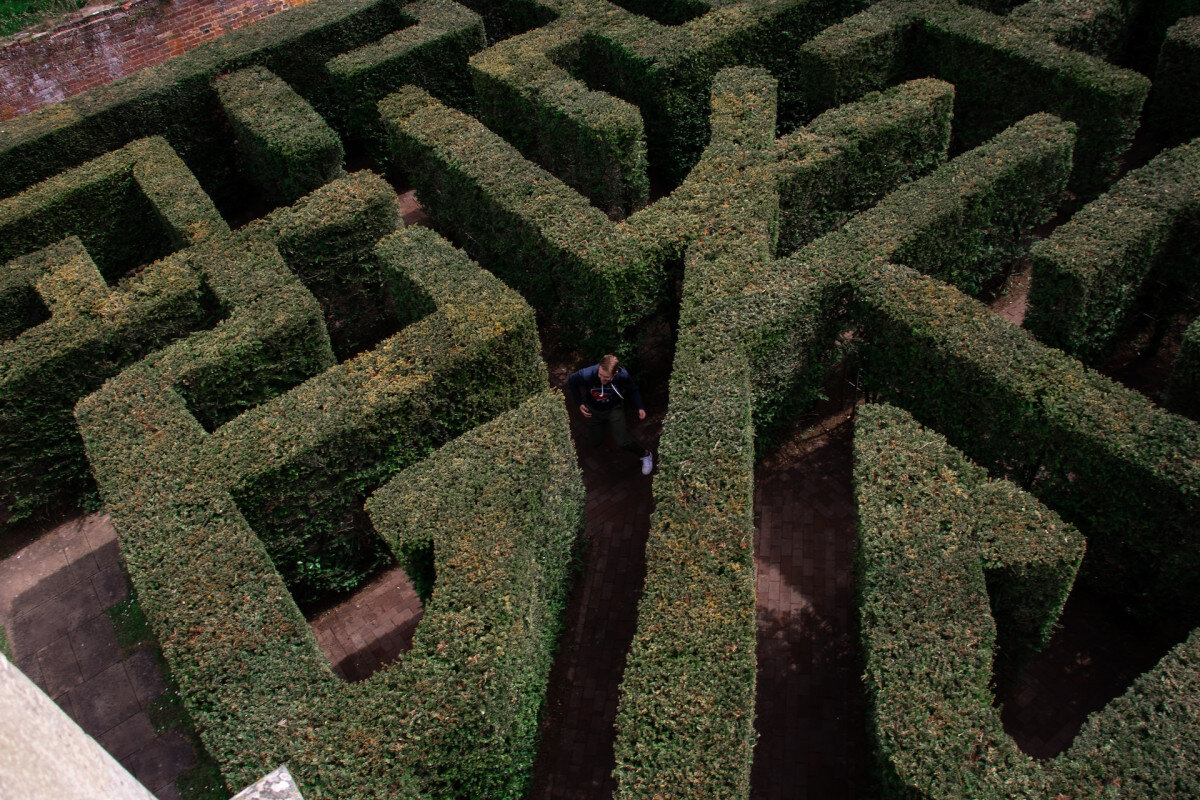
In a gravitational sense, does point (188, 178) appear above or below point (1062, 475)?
above

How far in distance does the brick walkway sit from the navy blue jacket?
20.8ft

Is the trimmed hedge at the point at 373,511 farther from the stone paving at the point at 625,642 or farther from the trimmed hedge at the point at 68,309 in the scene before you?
the trimmed hedge at the point at 68,309

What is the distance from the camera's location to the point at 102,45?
17.2 meters

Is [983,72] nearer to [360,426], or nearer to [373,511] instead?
[360,426]

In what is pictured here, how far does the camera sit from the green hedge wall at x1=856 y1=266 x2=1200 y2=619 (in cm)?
829

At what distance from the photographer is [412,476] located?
9.37 m

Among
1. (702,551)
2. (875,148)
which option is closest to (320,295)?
(702,551)

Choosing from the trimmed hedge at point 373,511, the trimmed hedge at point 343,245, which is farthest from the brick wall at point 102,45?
the trimmed hedge at point 373,511

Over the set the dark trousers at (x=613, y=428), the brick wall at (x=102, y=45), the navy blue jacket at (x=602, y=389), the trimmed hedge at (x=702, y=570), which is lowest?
the dark trousers at (x=613, y=428)

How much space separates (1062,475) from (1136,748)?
10.1 ft

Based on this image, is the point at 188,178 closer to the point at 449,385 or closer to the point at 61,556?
the point at 61,556

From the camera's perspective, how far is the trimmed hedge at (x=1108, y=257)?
10312 millimetres

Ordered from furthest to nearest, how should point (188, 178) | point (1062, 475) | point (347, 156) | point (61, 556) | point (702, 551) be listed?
point (347, 156) → point (188, 178) → point (61, 556) → point (1062, 475) → point (702, 551)

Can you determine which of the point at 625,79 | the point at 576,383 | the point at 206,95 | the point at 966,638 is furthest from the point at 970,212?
the point at 206,95
